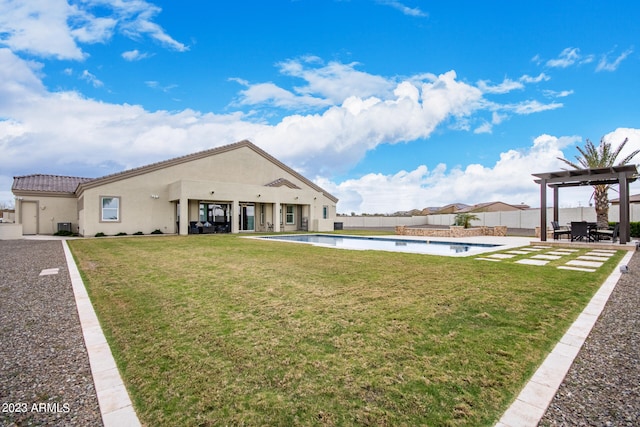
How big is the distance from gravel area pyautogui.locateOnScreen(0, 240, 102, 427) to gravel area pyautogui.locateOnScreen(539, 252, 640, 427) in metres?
3.23

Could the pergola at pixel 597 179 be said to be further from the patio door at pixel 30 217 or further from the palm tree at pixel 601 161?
the patio door at pixel 30 217

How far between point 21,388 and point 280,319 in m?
2.43

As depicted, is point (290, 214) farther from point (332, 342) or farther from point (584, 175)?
point (332, 342)

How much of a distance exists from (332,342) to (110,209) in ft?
73.7

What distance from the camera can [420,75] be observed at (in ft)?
62.7

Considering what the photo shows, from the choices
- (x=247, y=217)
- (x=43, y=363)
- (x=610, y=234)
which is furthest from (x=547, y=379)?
(x=247, y=217)

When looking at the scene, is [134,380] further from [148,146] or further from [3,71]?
[148,146]

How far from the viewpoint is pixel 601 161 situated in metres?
18.4

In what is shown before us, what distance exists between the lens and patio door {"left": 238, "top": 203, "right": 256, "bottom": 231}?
2605 centimetres

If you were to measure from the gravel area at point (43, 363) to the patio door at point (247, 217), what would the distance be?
66.3ft

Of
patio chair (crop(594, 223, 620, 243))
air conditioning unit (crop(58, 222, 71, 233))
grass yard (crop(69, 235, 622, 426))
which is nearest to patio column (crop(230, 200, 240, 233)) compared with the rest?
air conditioning unit (crop(58, 222, 71, 233))

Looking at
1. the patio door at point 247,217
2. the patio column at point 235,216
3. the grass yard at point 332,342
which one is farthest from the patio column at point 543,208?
the patio door at point 247,217

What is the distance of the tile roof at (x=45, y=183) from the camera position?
76.1 ft

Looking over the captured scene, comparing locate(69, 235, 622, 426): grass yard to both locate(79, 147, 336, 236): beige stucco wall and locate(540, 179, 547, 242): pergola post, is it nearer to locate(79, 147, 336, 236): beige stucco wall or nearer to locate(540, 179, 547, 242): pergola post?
locate(540, 179, 547, 242): pergola post
